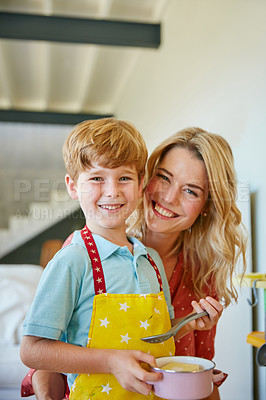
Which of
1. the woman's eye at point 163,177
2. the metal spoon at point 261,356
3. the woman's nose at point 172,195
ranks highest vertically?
the woman's eye at point 163,177

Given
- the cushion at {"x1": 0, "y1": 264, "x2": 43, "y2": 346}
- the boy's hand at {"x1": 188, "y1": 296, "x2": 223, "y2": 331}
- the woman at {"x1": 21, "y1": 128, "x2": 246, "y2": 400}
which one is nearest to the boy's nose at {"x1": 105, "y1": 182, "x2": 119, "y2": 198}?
the boy's hand at {"x1": 188, "y1": 296, "x2": 223, "y2": 331}

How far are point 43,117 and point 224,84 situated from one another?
15.0 ft

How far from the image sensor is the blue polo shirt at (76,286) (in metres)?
0.76

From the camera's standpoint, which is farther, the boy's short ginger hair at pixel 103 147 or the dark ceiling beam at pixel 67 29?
the dark ceiling beam at pixel 67 29

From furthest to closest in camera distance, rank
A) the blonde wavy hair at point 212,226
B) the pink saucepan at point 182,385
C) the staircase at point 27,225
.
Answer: the staircase at point 27,225 < the blonde wavy hair at point 212,226 < the pink saucepan at point 182,385

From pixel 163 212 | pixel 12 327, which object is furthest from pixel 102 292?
pixel 12 327

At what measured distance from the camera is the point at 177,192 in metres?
1.22

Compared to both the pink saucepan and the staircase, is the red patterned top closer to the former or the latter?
the pink saucepan

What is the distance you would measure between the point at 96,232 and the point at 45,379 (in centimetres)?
36

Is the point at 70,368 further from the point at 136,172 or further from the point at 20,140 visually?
the point at 20,140

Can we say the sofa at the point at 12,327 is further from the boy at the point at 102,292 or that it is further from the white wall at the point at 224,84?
the white wall at the point at 224,84

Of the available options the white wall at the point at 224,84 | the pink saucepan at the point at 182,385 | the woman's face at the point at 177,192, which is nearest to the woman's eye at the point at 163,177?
the woman's face at the point at 177,192

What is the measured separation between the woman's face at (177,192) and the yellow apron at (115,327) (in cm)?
39

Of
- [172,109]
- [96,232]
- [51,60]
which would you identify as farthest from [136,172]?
[51,60]
